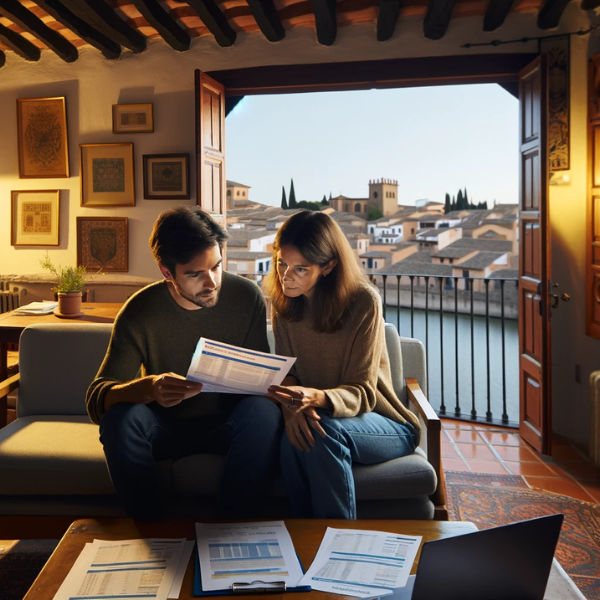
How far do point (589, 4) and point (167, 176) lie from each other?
9.46ft

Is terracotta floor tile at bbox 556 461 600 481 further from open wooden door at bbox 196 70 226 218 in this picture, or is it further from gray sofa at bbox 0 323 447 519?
open wooden door at bbox 196 70 226 218

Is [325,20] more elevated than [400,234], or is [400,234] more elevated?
[325,20]

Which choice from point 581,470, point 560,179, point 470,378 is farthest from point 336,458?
point 470,378

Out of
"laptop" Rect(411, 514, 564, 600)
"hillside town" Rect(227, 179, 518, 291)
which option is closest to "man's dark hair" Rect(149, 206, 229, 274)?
"laptop" Rect(411, 514, 564, 600)

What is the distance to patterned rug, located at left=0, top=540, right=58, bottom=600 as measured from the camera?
1.97 meters

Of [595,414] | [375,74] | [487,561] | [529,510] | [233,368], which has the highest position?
[375,74]

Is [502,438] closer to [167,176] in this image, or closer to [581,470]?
[581,470]

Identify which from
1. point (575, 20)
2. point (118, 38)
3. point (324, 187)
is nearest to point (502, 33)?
point (575, 20)

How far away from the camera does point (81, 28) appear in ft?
13.0

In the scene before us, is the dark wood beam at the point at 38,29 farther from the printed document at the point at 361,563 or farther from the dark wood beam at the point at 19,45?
the printed document at the point at 361,563

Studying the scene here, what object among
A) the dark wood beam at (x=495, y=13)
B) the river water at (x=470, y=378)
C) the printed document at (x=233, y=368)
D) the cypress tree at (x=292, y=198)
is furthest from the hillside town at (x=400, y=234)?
the printed document at (x=233, y=368)

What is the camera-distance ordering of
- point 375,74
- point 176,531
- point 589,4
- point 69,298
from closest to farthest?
point 176,531 → point 69,298 → point 589,4 → point 375,74

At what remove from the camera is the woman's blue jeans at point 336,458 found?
5.77 feet

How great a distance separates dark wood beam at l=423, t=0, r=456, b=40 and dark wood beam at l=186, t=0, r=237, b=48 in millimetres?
1290
